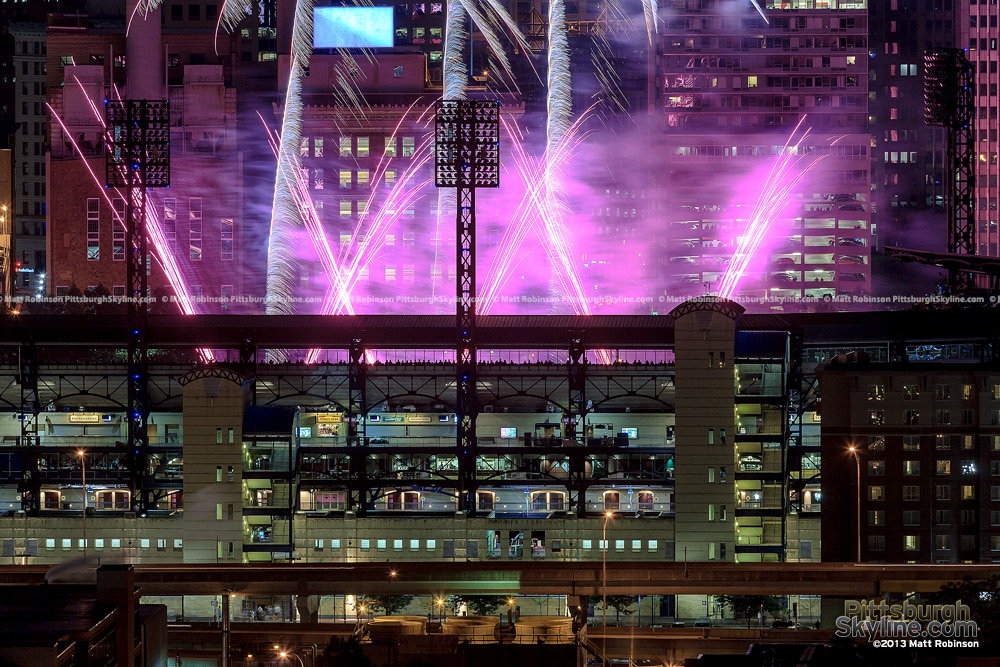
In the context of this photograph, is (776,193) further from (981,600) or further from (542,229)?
(981,600)

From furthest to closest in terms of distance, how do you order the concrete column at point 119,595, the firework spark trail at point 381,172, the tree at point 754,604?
1. the firework spark trail at point 381,172
2. the tree at point 754,604
3. the concrete column at point 119,595

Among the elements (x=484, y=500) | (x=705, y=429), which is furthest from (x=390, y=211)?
(x=705, y=429)

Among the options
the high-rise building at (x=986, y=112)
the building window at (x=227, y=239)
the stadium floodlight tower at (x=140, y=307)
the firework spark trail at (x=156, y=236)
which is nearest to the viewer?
the stadium floodlight tower at (x=140, y=307)

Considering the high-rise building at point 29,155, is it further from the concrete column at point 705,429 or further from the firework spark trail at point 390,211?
the concrete column at point 705,429

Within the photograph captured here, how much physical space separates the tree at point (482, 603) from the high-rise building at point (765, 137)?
236 ft

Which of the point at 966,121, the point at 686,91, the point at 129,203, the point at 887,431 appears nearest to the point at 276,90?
the point at 686,91

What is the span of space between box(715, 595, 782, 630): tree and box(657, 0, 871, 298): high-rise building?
2717 inches

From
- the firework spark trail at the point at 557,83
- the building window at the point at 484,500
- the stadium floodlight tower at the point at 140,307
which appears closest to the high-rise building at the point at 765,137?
the firework spark trail at the point at 557,83

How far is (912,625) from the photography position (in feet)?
172

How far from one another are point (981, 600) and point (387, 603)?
1033 inches

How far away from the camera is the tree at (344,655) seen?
51.7 m

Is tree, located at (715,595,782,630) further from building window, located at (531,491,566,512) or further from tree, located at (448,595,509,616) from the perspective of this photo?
building window, located at (531,491,566,512)

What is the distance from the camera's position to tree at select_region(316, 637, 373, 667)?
51.7 metres

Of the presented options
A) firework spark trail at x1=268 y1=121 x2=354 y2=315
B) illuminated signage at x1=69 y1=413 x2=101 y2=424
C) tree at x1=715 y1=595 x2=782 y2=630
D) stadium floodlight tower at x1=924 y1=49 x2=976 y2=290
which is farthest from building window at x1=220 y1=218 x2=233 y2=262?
tree at x1=715 y1=595 x2=782 y2=630
